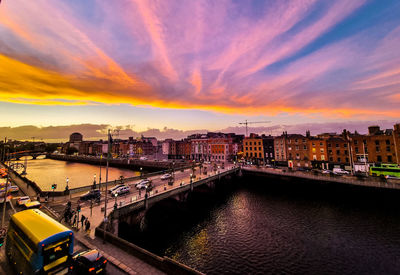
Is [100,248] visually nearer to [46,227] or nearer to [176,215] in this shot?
[46,227]

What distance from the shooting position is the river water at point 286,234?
20156 millimetres

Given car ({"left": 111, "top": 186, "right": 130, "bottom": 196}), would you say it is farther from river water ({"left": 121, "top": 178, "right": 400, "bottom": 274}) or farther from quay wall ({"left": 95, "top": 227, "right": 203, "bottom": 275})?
quay wall ({"left": 95, "top": 227, "right": 203, "bottom": 275})

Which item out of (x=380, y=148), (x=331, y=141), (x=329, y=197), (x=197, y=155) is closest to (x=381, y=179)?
(x=329, y=197)

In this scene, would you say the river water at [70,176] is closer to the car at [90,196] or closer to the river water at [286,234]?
the car at [90,196]

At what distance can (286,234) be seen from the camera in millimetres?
26828

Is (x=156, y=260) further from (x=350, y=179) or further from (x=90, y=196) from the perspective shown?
(x=350, y=179)

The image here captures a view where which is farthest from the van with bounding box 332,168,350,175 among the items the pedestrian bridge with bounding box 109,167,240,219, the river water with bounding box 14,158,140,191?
the river water with bounding box 14,158,140,191

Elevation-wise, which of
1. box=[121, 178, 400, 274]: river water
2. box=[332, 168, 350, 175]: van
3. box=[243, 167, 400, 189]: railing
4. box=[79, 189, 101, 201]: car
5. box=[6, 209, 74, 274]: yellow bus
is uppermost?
box=[6, 209, 74, 274]: yellow bus

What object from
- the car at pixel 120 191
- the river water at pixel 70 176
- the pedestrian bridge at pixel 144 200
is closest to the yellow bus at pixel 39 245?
the pedestrian bridge at pixel 144 200

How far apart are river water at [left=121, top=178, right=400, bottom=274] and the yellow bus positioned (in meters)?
14.6

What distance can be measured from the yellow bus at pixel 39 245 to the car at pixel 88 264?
76cm

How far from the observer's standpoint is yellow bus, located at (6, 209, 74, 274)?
9.96 metres

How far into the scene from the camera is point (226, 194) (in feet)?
173

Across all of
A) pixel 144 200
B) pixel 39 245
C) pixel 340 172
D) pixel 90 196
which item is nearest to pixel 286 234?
pixel 144 200
